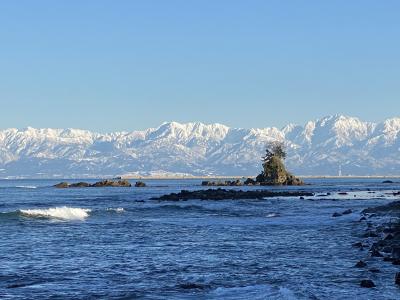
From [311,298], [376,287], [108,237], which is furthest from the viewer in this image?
[108,237]

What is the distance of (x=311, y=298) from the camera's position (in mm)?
25109

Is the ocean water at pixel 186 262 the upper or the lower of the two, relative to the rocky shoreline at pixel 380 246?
lower

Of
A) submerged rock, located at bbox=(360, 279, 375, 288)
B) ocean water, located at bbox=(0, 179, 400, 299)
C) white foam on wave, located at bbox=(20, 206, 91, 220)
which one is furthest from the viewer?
white foam on wave, located at bbox=(20, 206, 91, 220)

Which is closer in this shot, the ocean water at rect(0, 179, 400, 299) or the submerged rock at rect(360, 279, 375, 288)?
the ocean water at rect(0, 179, 400, 299)

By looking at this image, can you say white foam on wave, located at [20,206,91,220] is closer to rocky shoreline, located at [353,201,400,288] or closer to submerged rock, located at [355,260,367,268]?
rocky shoreline, located at [353,201,400,288]

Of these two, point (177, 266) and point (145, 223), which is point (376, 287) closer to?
point (177, 266)

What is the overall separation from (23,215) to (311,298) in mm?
49595

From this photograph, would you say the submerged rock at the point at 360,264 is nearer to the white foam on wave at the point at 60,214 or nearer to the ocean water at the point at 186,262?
the ocean water at the point at 186,262

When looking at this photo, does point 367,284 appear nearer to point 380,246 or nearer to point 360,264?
point 360,264

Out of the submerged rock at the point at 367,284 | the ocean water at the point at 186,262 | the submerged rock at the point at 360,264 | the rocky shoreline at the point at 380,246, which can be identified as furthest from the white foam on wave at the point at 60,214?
the submerged rock at the point at 367,284

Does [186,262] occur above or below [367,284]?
below

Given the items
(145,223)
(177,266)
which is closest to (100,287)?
(177,266)

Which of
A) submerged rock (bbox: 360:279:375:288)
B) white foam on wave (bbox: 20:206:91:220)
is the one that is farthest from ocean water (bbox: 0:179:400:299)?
white foam on wave (bbox: 20:206:91:220)

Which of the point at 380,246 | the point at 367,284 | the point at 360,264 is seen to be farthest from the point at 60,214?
the point at 367,284
